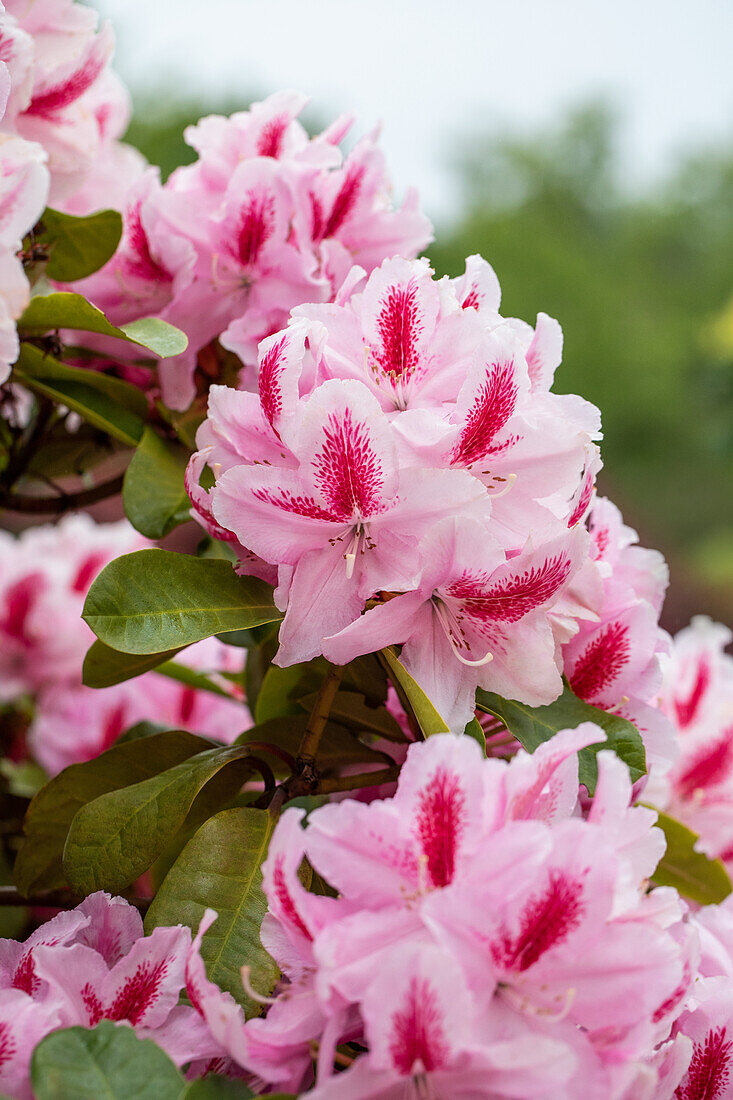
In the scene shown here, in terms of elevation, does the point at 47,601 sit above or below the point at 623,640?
below

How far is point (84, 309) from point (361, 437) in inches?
7.6

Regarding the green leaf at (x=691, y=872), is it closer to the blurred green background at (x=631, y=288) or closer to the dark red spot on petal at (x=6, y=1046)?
the dark red spot on petal at (x=6, y=1046)

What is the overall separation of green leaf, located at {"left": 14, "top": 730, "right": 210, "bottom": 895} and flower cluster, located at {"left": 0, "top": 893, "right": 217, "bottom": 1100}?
0.12 metres

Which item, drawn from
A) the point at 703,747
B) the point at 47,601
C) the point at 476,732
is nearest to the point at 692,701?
the point at 703,747

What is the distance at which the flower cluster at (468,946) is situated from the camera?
316mm

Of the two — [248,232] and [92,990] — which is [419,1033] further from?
[248,232]

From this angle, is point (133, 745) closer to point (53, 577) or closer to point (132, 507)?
point (132, 507)

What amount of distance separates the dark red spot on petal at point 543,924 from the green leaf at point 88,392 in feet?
1.18

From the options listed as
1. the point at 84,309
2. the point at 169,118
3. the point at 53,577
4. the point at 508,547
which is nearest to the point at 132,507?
the point at 84,309

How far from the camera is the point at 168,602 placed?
0.46 m

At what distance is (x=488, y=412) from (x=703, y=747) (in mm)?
371

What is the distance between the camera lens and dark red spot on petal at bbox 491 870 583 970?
1.10 feet

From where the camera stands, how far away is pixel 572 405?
0.46m

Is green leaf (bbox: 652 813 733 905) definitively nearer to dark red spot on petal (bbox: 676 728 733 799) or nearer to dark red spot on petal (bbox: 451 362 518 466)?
dark red spot on petal (bbox: 676 728 733 799)
